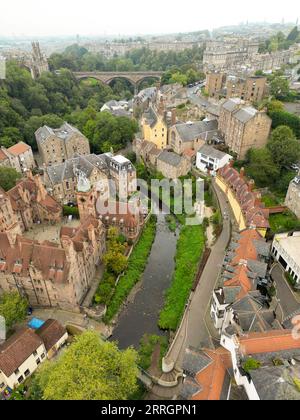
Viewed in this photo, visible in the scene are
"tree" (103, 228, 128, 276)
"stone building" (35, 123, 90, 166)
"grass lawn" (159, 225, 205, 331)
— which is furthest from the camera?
"stone building" (35, 123, 90, 166)

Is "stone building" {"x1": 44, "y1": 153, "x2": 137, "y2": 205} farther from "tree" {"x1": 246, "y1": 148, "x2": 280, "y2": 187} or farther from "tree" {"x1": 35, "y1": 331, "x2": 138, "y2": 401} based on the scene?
"tree" {"x1": 35, "y1": 331, "x2": 138, "y2": 401}

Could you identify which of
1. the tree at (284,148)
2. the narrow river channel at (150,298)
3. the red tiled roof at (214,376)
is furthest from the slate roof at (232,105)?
the red tiled roof at (214,376)

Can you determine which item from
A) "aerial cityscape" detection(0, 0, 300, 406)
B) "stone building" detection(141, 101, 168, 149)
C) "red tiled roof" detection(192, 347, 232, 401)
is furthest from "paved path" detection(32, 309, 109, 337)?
"stone building" detection(141, 101, 168, 149)

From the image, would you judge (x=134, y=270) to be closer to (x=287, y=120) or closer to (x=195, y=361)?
(x=195, y=361)

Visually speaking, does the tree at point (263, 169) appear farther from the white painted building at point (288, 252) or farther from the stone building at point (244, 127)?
the white painted building at point (288, 252)

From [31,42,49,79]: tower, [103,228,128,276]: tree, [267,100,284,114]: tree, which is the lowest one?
[103,228,128,276]: tree

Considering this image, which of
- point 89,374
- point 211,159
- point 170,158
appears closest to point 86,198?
point 89,374
